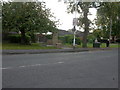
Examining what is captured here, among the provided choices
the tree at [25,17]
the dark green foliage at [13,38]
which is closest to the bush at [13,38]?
the dark green foliage at [13,38]

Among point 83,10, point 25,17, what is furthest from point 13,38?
point 83,10

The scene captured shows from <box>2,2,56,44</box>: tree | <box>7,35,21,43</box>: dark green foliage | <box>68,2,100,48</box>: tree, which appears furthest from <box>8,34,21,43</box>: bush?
<box>68,2,100,48</box>: tree

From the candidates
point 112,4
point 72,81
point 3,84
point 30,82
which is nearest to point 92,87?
point 72,81

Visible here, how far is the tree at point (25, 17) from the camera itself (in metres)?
28.0

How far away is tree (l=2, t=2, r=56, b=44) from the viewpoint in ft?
91.8

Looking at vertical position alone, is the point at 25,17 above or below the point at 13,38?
above

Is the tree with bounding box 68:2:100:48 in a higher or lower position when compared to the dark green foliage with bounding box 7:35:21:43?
higher

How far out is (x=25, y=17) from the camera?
29.2 m

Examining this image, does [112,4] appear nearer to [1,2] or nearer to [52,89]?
[1,2]

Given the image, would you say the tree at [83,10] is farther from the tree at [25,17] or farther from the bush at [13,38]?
the bush at [13,38]

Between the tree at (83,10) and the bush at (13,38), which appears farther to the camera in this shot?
the bush at (13,38)

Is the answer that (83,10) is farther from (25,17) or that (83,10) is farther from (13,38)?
(13,38)

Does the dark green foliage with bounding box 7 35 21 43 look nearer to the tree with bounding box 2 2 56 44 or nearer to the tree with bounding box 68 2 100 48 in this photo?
the tree with bounding box 2 2 56 44

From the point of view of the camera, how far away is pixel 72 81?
6707mm
